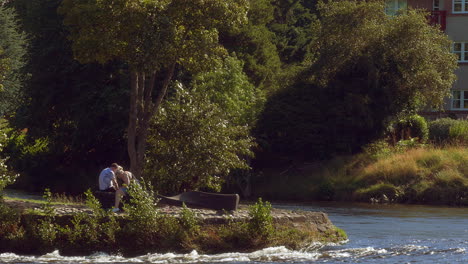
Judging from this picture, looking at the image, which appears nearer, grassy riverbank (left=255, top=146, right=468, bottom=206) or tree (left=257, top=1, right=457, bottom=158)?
grassy riverbank (left=255, top=146, right=468, bottom=206)

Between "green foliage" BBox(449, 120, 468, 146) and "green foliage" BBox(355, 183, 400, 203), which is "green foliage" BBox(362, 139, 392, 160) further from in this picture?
"green foliage" BBox(449, 120, 468, 146)

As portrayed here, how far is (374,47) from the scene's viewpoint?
49500mm

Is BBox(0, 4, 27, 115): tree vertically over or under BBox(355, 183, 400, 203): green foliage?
over

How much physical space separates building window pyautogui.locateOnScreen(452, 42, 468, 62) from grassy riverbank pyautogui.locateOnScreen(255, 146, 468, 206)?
13.9m

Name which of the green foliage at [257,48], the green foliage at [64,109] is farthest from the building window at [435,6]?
the green foliage at [64,109]

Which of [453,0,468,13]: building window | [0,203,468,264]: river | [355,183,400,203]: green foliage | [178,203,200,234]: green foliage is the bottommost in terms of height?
[0,203,468,264]: river

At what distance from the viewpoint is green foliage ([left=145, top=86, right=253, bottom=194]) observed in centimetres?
3366

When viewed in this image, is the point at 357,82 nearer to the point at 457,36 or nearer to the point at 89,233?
the point at 457,36

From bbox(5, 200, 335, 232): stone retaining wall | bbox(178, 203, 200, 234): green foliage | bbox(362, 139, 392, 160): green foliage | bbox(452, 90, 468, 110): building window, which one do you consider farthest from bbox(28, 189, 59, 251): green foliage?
bbox(452, 90, 468, 110): building window

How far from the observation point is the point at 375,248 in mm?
27031

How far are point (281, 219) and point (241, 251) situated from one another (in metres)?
2.31

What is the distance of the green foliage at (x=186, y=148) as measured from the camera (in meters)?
33.7

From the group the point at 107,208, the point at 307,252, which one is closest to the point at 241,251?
the point at 307,252

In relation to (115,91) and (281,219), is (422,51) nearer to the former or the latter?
(115,91)
